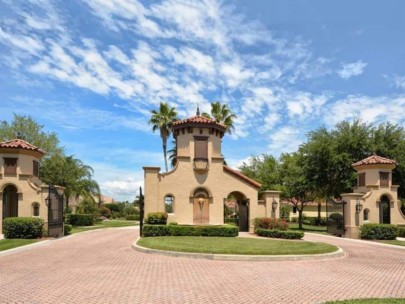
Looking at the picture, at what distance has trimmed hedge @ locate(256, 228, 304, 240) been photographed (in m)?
23.0

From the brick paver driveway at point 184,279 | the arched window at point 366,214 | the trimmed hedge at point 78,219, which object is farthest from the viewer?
the trimmed hedge at point 78,219

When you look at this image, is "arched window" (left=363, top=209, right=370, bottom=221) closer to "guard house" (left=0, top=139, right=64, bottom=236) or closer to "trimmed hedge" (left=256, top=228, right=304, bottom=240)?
"trimmed hedge" (left=256, top=228, right=304, bottom=240)

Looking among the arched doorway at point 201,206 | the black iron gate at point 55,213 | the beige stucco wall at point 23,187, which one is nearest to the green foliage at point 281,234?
the arched doorway at point 201,206

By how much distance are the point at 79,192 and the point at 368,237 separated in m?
30.8

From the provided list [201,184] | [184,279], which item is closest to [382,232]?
[201,184]

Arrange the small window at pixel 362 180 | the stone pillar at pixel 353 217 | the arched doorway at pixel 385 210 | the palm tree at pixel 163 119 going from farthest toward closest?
the palm tree at pixel 163 119, the small window at pixel 362 180, the arched doorway at pixel 385 210, the stone pillar at pixel 353 217

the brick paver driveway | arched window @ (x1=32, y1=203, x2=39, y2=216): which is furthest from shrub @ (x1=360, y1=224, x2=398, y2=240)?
arched window @ (x1=32, y1=203, x2=39, y2=216)

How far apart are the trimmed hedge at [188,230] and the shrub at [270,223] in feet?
9.18

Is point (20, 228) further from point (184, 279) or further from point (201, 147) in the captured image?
point (184, 279)

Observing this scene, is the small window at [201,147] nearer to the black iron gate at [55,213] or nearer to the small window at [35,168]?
the black iron gate at [55,213]

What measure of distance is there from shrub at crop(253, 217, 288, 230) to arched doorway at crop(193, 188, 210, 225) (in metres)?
3.71

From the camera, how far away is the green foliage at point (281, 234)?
23.0 metres

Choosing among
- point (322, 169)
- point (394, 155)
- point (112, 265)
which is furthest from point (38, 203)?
point (394, 155)

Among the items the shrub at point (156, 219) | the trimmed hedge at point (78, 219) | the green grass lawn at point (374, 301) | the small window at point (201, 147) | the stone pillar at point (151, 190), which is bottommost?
the trimmed hedge at point (78, 219)
